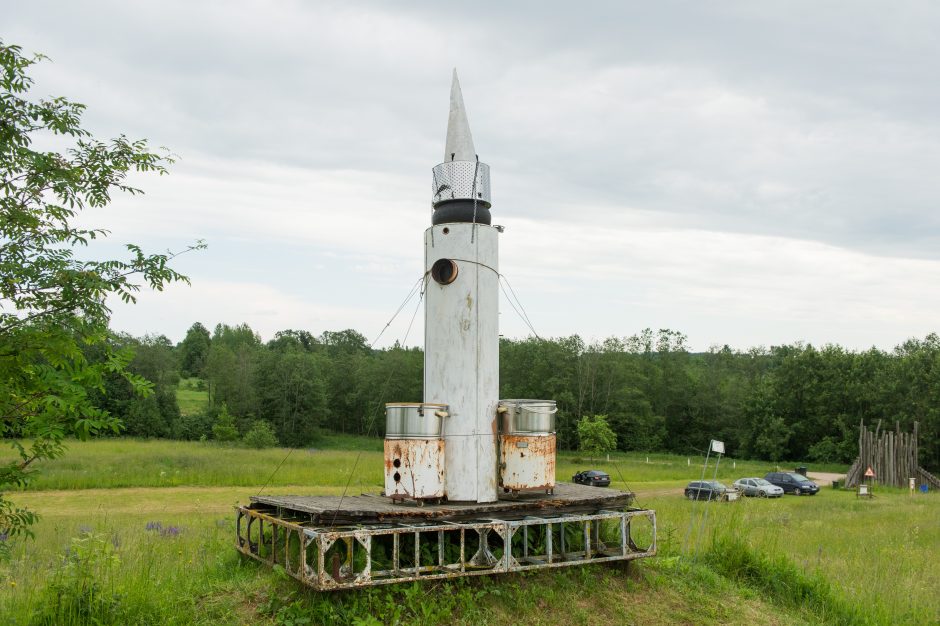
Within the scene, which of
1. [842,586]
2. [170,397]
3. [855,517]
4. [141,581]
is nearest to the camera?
[141,581]

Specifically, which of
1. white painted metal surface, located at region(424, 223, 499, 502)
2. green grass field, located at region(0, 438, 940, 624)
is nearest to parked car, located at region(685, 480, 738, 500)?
green grass field, located at region(0, 438, 940, 624)

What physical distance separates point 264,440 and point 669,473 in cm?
2789

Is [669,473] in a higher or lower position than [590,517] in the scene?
lower

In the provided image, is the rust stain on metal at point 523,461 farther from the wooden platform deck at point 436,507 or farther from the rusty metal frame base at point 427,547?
the rusty metal frame base at point 427,547

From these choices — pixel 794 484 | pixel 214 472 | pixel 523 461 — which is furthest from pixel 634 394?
pixel 523 461

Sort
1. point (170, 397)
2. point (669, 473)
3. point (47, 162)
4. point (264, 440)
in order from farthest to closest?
point (170, 397) < point (264, 440) < point (669, 473) < point (47, 162)

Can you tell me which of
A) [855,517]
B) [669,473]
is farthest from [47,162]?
[669,473]

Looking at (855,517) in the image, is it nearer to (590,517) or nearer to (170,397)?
(590,517)

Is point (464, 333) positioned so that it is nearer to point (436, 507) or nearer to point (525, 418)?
point (525, 418)

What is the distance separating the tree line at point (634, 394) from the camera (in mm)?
60934

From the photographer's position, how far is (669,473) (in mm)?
39219

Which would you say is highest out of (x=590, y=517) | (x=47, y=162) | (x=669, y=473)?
(x=47, y=162)

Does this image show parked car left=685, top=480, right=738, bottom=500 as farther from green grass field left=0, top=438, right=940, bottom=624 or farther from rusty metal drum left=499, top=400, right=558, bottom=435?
rusty metal drum left=499, top=400, right=558, bottom=435

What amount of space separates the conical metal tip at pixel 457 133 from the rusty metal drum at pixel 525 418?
302 centimetres
